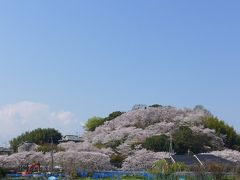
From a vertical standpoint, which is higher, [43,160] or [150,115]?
[150,115]

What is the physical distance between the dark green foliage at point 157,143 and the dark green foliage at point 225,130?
8472 millimetres

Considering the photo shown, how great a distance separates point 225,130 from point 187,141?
8755 millimetres

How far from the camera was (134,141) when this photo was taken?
64125 mm

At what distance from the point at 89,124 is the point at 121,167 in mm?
24756

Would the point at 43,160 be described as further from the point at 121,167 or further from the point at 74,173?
the point at 74,173

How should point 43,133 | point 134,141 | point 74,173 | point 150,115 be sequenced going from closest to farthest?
point 74,173 → point 134,141 → point 150,115 → point 43,133

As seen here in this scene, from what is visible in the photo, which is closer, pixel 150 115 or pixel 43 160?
pixel 43 160

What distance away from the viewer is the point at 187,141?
202ft

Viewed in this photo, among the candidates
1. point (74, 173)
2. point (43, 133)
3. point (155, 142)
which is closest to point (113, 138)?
point (155, 142)

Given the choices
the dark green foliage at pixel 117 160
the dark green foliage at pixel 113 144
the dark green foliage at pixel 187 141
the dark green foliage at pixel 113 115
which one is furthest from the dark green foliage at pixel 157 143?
the dark green foliage at pixel 113 115

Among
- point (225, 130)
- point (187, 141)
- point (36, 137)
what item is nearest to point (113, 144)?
point (187, 141)

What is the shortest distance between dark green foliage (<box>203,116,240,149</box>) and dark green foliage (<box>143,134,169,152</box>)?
27.8 feet

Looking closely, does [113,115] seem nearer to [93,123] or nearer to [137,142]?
[93,123]

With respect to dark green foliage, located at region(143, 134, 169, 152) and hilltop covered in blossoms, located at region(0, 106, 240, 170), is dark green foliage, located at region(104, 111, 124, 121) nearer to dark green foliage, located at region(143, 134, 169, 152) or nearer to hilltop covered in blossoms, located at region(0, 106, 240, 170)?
hilltop covered in blossoms, located at region(0, 106, 240, 170)
